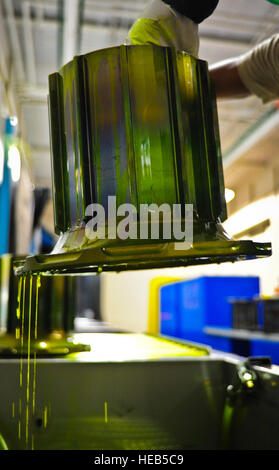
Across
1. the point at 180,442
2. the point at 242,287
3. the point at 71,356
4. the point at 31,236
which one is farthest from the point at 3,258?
the point at 242,287

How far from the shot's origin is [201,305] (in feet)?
9.93

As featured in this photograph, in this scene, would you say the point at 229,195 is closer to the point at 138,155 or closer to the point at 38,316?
the point at 138,155

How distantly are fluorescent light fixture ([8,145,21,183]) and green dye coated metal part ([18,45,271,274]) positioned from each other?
1.10 feet

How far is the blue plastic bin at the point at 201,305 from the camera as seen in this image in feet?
9.54

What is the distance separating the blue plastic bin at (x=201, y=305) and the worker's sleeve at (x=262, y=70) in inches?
83.8

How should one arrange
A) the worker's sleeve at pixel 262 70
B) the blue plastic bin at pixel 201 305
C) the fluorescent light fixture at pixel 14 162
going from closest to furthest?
1. the worker's sleeve at pixel 262 70
2. the fluorescent light fixture at pixel 14 162
3. the blue plastic bin at pixel 201 305

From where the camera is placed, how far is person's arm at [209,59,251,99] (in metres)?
0.64

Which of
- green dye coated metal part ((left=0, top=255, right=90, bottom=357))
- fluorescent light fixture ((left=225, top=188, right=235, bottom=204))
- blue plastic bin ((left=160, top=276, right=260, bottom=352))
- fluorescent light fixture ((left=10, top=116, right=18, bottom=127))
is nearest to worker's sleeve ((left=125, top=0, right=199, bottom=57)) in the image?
fluorescent light fixture ((left=225, top=188, right=235, bottom=204))

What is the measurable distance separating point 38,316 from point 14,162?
0.29 meters

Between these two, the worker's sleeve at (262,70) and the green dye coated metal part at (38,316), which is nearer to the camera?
the green dye coated metal part at (38,316)

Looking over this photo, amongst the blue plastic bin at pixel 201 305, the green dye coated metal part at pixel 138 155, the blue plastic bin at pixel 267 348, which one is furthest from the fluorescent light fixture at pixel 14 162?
the blue plastic bin at pixel 267 348

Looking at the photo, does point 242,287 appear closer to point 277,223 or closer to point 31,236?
point 31,236

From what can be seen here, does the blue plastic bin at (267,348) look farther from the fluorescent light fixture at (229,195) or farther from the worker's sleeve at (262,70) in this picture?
the fluorescent light fixture at (229,195)

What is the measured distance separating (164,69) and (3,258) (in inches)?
30.6
